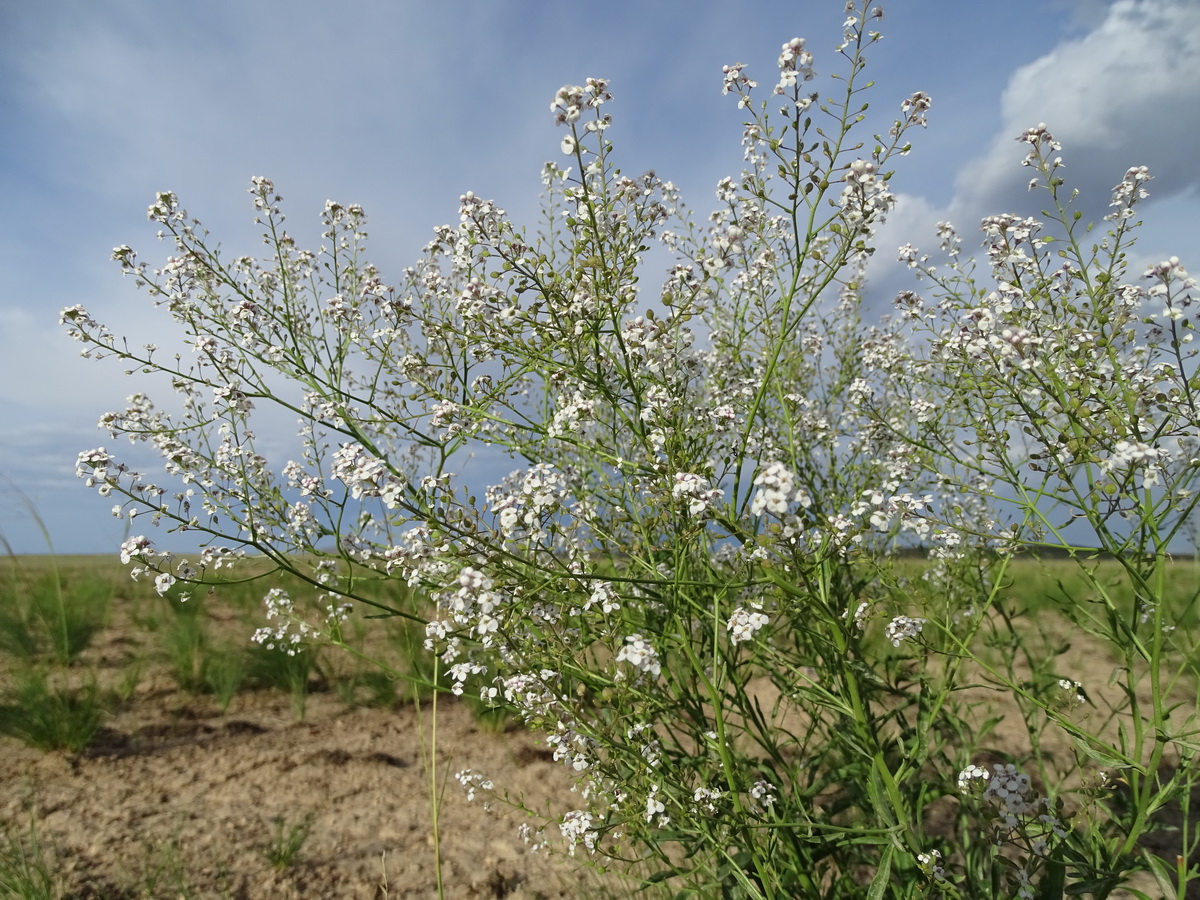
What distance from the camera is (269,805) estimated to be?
180 inches

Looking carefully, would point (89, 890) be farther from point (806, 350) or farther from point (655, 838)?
point (806, 350)

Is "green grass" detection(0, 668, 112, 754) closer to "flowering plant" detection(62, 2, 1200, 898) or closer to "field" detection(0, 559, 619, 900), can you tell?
"field" detection(0, 559, 619, 900)

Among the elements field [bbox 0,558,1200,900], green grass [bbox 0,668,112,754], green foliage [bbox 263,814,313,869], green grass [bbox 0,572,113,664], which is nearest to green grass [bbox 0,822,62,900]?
field [bbox 0,558,1200,900]

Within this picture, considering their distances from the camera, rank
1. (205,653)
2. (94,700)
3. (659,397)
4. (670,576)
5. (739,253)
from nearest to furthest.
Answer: (659,397) → (670,576) → (739,253) → (94,700) → (205,653)

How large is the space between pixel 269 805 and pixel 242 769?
60cm

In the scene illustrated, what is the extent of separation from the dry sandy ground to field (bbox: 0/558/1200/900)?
14 millimetres

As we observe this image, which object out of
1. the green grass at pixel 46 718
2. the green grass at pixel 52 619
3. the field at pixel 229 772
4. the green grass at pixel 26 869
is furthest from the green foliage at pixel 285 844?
the green grass at pixel 52 619

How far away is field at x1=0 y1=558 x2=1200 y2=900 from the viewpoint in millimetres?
3762

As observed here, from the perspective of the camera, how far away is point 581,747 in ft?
9.48

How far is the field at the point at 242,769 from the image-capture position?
148 inches

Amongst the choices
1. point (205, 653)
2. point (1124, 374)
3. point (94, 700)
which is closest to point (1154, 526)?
point (1124, 374)

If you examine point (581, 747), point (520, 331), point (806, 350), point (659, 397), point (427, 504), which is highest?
point (806, 350)

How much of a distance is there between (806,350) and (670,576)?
217cm

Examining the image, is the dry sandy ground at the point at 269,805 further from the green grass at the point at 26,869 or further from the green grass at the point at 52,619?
the green grass at the point at 52,619
